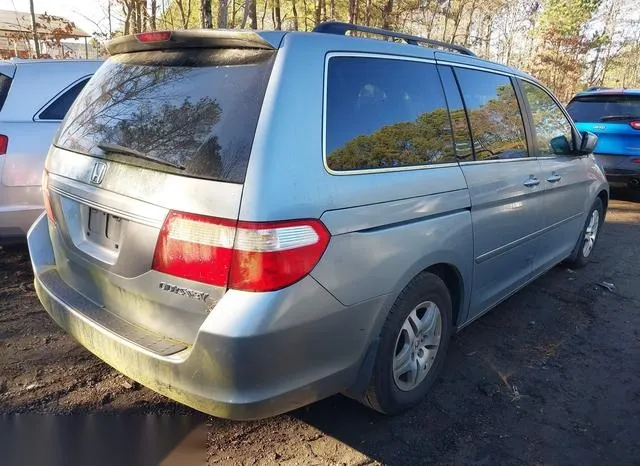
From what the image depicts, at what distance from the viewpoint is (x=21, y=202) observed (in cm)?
411

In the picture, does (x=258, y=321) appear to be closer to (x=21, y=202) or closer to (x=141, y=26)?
(x=21, y=202)

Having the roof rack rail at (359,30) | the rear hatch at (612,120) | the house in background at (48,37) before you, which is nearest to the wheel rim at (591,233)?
the roof rack rail at (359,30)

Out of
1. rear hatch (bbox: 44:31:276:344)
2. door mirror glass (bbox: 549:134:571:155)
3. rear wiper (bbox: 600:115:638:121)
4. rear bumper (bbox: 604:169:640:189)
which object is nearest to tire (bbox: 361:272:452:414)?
rear hatch (bbox: 44:31:276:344)

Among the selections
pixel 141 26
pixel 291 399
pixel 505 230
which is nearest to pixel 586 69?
pixel 141 26

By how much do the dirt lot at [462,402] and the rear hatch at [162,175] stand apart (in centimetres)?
74

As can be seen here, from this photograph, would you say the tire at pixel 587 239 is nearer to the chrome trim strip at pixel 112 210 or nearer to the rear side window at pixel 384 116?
the rear side window at pixel 384 116

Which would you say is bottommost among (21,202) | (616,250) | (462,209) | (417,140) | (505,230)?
(616,250)

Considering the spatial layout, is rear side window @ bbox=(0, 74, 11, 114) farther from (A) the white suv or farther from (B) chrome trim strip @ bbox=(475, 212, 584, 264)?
(B) chrome trim strip @ bbox=(475, 212, 584, 264)

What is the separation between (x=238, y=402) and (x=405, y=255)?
0.99 metres

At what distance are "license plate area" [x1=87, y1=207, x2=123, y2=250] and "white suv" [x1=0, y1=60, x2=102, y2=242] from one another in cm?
209

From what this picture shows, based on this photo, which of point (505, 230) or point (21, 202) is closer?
point (505, 230)

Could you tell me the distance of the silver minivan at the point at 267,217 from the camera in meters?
1.92

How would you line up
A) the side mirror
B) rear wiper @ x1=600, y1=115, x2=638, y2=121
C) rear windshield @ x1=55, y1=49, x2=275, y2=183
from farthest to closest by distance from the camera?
rear wiper @ x1=600, y1=115, x2=638, y2=121
the side mirror
rear windshield @ x1=55, y1=49, x2=275, y2=183

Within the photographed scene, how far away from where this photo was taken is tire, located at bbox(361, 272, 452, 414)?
247cm
